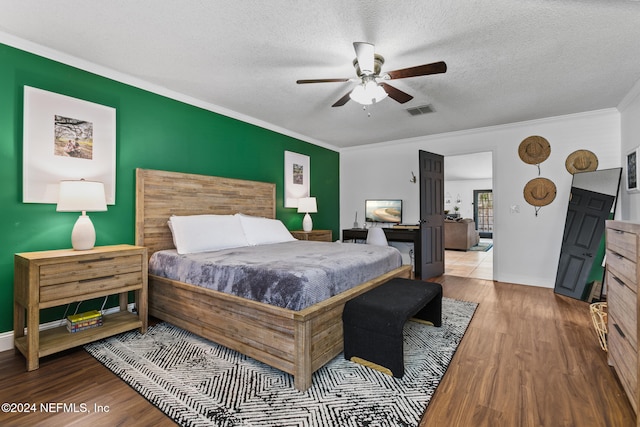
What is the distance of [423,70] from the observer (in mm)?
2268

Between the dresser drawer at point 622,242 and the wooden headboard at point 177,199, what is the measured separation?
3.83 m

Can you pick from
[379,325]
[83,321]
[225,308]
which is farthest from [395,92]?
[83,321]

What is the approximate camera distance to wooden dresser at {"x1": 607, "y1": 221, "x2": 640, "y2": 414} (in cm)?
159

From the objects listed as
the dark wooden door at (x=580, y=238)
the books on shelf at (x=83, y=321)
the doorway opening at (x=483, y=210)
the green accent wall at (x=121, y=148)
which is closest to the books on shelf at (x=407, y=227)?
the dark wooden door at (x=580, y=238)

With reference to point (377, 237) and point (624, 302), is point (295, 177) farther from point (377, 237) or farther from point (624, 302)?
point (624, 302)

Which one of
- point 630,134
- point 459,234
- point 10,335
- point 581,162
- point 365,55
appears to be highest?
point 365,55

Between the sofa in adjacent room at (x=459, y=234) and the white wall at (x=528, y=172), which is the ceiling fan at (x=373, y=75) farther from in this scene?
the sofa in adjacent room at (x=459, y=234)

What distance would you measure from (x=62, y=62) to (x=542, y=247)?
6.27m

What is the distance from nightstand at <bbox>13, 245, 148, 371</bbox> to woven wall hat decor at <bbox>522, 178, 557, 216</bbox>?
204 inches

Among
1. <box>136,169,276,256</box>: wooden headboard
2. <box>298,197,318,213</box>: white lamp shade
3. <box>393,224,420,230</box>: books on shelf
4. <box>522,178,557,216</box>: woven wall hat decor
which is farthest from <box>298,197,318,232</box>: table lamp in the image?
<box>522,178,557,216</box>: woven wall hat decor

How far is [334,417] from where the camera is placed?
1.61 metres

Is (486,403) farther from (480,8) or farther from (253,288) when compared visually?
(480,8)

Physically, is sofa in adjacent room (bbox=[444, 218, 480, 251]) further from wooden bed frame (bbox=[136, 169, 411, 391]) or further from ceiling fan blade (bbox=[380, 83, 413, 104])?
ceiling fan blade (bbox=[380, 83, 413, 104])

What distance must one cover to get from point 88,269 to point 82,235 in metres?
0.33
